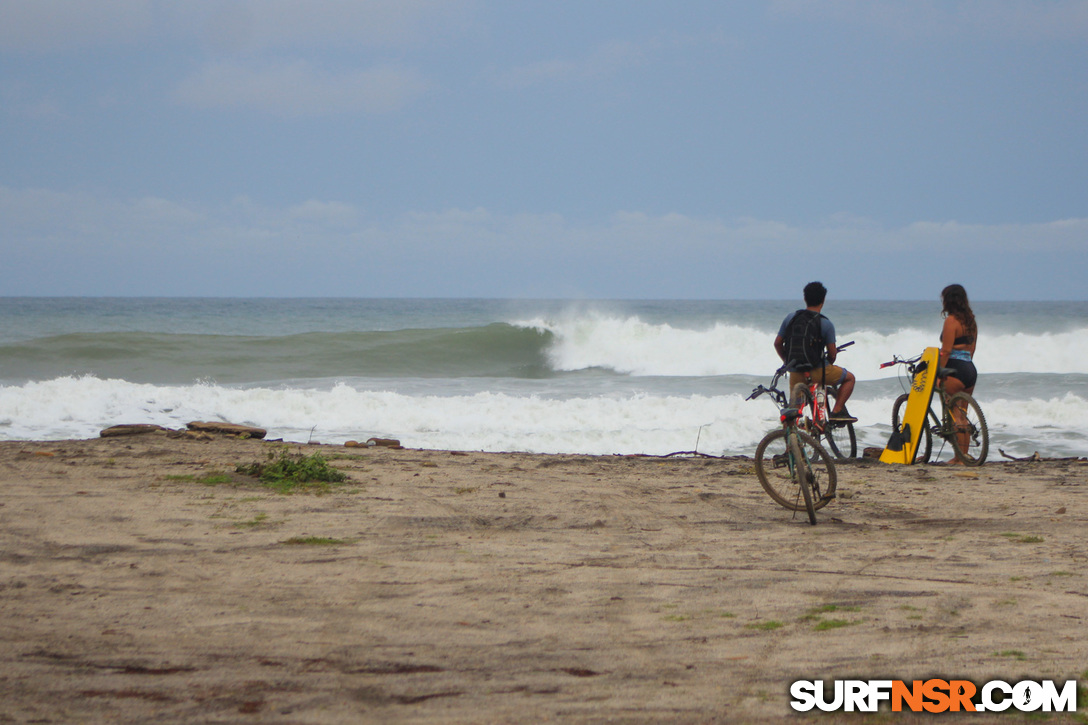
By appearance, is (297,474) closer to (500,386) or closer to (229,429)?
(229,429)

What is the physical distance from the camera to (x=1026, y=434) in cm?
1179

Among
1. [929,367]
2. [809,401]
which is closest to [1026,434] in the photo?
[929,367]

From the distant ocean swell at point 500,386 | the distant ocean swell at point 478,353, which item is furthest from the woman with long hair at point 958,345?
the distant ocean swell at point 478,353

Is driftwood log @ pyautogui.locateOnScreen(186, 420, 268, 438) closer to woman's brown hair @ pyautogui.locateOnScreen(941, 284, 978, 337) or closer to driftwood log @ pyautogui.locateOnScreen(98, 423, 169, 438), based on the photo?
driftwood log @ pyautogui.locateOnScreen(98, 423, 169, 438)

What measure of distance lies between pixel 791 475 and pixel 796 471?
10cm

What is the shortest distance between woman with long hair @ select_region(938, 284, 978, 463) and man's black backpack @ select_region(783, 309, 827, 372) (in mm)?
1576

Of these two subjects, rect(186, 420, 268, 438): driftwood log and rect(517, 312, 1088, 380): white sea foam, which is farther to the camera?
rect(517, 312, 1088, 380): white sea foam

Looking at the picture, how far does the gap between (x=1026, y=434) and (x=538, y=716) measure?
1138 cm

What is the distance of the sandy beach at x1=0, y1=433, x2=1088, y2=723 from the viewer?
9.70 ft

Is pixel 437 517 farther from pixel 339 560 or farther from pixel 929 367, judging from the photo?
pixel 929 367

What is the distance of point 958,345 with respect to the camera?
8805 mm

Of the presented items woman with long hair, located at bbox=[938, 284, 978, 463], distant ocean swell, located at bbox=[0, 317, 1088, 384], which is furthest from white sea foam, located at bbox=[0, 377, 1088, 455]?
distant ocean swell, located at bbox=[0, 317, 1088, 384]

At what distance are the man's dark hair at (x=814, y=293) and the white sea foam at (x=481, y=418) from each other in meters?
3.32

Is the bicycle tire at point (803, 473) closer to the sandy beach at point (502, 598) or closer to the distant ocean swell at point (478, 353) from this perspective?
the sandy beach at point (502, 598)
